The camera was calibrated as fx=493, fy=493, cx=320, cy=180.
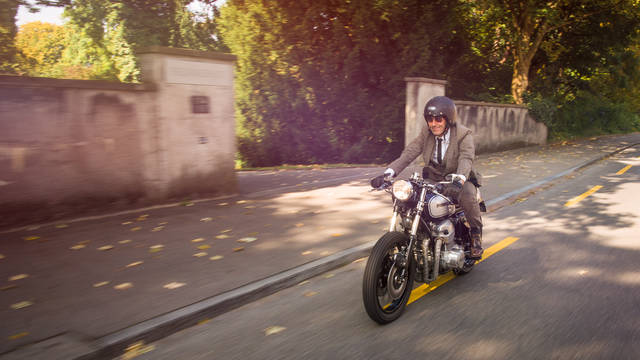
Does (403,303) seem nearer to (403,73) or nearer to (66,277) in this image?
(66,277)

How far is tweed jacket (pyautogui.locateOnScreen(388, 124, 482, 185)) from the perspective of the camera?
14.7 ft

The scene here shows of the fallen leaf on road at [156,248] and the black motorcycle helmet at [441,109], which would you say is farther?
the fallen leaf on road at [156,248]

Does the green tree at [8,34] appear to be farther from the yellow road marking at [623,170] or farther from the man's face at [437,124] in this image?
the yellow road marking at [623,170]

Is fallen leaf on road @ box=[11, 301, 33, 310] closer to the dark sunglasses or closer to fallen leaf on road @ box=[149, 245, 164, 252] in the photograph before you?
fallen leaf on road @ box=[149, 245, 164, 252]

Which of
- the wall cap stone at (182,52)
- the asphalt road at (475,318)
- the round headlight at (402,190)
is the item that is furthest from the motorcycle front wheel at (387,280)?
the wall cap stone at (182,52)

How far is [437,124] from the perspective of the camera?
177 inches

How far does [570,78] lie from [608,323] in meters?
25.6

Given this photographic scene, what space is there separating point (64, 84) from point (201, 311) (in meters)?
4.15

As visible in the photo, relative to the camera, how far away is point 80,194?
6836mm

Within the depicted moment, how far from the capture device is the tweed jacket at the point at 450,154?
4.48 meters

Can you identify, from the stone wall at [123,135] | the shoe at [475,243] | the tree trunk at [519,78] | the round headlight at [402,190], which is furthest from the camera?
the tree trunk at [519,78]

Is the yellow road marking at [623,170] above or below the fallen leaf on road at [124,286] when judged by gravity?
above

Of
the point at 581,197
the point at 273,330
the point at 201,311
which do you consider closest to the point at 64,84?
the point at 201,311

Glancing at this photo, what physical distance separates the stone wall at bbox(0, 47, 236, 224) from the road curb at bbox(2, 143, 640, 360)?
3.52 metres
